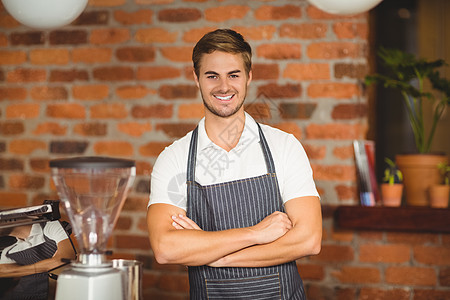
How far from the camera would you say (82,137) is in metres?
2.16

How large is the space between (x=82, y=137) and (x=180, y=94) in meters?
0.46

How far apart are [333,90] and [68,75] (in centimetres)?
110

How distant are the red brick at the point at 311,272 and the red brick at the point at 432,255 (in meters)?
0.35

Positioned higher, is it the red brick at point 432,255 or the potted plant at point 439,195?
the potted plant at point 439,195

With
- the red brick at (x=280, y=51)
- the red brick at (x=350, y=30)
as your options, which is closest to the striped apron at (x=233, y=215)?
the red brick at (x=280, y=51)

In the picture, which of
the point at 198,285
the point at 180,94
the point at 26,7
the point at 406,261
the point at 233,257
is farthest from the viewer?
the point at 180,94

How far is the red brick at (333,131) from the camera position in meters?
1.94

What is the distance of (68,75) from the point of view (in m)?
2.18

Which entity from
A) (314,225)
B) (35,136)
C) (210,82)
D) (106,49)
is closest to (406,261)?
(314,225)

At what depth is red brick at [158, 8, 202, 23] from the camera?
2061 millimetres

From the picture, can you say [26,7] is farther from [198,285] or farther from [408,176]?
[408,176]

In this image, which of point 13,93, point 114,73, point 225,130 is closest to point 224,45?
point 225,130

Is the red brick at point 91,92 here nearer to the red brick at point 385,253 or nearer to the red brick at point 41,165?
the red brick at point 41,165

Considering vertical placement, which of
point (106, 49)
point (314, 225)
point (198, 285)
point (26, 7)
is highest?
point (106, 49)
